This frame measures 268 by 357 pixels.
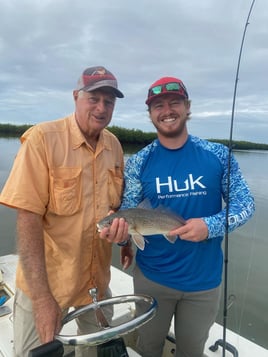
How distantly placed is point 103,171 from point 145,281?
110cm

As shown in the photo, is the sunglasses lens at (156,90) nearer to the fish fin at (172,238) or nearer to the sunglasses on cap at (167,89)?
the sunglasses on cap at (167,89)

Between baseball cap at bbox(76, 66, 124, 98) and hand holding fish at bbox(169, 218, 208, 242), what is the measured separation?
1283 millimetres

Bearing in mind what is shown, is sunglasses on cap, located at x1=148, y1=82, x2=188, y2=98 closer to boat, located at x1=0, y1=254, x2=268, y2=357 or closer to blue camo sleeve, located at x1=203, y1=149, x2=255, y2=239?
blue camo sleeve, located at x1=203, y1=149, x2=255, y2=239

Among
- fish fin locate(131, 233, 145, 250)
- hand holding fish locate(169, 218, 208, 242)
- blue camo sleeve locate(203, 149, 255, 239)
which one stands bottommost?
fish fin locate(131, 233, 145, 250)

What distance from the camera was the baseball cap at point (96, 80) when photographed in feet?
→ 8.34

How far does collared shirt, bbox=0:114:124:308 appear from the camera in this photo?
7.50ft

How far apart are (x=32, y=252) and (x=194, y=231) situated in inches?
49.1

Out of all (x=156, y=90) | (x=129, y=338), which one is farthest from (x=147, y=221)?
(x=129, y=338)

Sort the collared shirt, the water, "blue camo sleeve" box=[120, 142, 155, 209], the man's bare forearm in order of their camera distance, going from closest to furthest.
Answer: the man's bare forearm
the collared shirt
"blue camo sleeve" box=[120, 142, 155, 209]
the water

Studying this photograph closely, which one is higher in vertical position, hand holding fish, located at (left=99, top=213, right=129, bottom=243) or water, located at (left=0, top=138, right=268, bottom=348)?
hand holding fish, located at (left=99, top=213, right=129, bottom=243)

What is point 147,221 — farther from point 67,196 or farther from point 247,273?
point 247,273

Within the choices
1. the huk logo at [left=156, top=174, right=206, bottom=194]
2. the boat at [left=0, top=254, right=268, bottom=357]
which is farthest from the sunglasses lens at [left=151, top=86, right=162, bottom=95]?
the boat at [left=0, top=254, right=268, bottom=357]

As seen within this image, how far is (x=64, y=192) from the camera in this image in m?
2.44

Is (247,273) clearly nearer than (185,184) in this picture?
No
